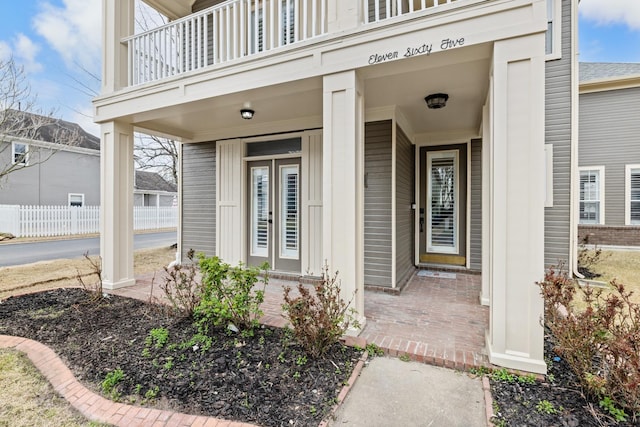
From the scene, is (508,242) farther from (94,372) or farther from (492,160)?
(94,372)

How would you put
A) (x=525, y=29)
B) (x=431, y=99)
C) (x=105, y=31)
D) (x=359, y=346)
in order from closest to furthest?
(x=525, y=29) < (x=359, y=346) < (x=431, y=99) < (x=105, y=31)

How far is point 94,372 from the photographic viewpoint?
2635mm

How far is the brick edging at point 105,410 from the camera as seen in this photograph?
6.68ft

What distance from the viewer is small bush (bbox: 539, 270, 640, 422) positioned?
6.35 feet

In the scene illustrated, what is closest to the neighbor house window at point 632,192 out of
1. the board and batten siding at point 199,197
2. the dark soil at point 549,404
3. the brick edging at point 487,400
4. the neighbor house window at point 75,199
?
the dark soil at point 549,404

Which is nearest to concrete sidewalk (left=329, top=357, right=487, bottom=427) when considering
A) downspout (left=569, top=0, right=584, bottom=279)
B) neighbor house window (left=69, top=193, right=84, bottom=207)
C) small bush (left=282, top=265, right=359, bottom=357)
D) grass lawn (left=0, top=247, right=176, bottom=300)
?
small bush (left=282, top=265, right=359, bottom=357)

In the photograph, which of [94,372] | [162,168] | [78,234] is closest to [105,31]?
[94,372]

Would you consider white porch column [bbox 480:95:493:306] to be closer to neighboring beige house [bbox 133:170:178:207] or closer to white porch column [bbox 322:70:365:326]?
white porch column [bbox 322:70:365:326]

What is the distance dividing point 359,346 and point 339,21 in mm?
3431

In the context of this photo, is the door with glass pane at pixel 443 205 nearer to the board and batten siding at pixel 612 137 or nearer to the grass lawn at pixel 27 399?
the grass lawn at pixel 27 399

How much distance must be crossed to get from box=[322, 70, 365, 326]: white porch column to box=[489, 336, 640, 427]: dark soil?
4.76ft

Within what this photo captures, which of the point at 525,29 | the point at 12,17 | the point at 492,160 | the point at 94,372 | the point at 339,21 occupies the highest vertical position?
the point at 12,17

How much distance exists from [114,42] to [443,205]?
22.1 ft

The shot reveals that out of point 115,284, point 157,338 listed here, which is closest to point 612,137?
point 157,338
